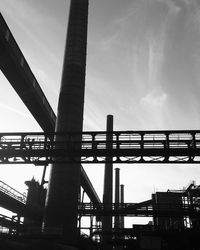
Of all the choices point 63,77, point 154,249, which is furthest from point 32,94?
point 154,249

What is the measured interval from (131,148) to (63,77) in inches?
418

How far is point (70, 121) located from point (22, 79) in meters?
4.73

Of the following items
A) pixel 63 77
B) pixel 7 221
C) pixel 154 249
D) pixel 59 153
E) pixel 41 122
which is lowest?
pixel 154 249

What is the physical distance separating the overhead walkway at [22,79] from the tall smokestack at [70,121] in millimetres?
1956

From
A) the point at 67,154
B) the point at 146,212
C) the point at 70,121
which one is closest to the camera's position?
the point at 67,154

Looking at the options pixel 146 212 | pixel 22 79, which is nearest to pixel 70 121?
pixel 22 79

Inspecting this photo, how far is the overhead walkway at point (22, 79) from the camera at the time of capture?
1833 cm

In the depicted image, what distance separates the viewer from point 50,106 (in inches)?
1048

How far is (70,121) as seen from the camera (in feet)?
76.0

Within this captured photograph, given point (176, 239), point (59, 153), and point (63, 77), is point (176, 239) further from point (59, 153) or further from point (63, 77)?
point (63, 77)

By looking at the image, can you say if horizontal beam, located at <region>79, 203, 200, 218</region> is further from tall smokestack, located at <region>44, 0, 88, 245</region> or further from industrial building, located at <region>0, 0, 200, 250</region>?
tall smokestack, located at <region>44, 0, 88, 245</region>

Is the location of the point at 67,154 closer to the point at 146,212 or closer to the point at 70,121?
the point at 70,121

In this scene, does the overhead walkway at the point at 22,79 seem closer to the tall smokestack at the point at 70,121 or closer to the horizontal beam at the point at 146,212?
the tall smokestack at the point at 70,121

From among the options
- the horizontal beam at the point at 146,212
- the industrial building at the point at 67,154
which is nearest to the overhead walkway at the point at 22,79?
the industrial building at the point at 67,154
